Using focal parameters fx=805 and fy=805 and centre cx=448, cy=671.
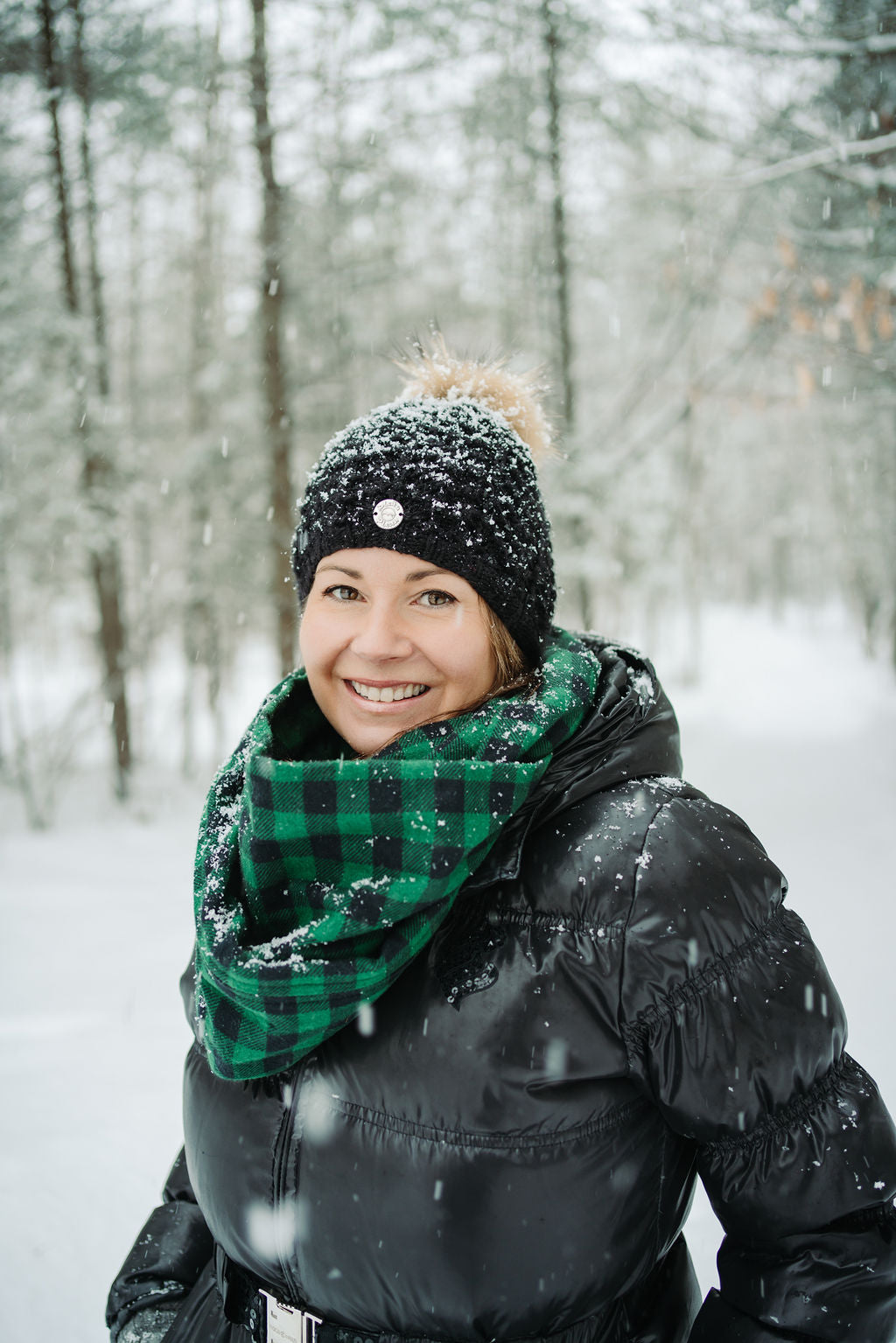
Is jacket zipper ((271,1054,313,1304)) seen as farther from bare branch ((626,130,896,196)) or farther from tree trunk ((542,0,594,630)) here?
tree trunk ((542,0,594,630))

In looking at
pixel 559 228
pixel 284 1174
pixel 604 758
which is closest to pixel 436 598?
pixel 604 758

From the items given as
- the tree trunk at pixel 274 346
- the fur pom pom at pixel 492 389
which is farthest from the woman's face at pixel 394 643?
the tree trunk at pixel 274 346

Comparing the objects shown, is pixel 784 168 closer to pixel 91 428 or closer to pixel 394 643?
pixel 394 643

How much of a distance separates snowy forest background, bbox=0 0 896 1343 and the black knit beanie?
498 mm

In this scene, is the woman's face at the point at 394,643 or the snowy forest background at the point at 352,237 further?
the snowy forest background at the point at 352,237

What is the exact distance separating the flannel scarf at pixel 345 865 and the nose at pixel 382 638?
0.15 m

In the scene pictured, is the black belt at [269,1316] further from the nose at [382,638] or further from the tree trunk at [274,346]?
the tree trunk at [274,346]

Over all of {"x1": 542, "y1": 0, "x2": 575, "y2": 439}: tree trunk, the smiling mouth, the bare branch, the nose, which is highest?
{"x1": 542, "y1": 0, "x2": 575, "y2": 439}: tree trunk

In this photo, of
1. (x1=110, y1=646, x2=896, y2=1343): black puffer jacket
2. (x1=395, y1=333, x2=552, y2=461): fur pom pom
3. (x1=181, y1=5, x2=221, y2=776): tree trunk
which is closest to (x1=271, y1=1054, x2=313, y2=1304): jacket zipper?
(x1=110, y1=646, x2=896, y2=1343): black puffer jacket

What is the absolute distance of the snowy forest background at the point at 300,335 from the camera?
4.73m

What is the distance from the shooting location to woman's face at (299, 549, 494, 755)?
61.1 inches

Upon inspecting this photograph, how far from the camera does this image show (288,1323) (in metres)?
1.40

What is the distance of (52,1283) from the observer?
3188 mm

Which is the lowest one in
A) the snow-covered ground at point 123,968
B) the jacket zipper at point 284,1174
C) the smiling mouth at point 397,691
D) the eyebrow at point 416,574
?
the snow-covered ground at point 123,968
